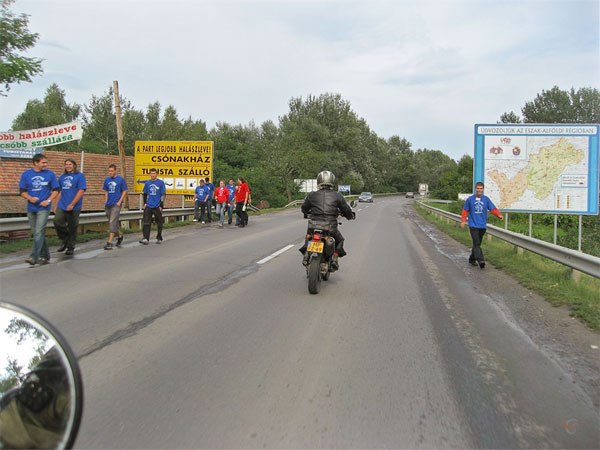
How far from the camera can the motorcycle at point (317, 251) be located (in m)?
6.43

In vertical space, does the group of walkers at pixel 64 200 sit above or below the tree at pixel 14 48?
below

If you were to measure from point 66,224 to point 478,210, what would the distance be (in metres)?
8.80

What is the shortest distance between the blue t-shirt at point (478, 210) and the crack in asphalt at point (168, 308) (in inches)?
185

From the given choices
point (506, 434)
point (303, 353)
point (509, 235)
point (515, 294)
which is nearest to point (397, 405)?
point (506, 434)

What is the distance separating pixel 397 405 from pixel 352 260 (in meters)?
6.84

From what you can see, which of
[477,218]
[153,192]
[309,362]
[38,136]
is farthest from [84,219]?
[309,362]

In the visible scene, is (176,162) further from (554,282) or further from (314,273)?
(554,282)

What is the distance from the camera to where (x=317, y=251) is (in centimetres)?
643

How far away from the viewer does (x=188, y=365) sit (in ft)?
12.2

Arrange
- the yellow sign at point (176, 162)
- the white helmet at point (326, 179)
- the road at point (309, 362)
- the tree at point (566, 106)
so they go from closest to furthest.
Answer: the road at point (309, 362) → the white helmet at point (326, 179) → the yellow sign at point (176, 162) → the tree at point (566, 106)

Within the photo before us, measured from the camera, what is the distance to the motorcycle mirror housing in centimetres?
188

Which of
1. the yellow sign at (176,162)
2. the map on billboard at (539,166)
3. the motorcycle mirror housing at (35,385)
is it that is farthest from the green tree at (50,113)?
the motorcycle mirror housing at (35,385)

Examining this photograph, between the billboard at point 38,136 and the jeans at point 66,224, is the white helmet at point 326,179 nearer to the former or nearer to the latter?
the jeans at point 66,224

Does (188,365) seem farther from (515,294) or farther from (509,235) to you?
(509,235)
